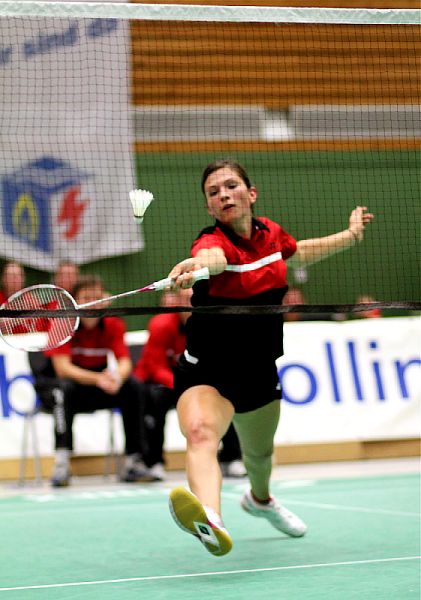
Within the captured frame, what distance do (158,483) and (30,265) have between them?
4.57m

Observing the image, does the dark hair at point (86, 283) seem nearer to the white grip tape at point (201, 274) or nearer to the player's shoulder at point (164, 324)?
the player's shoulder at point (164, 324)

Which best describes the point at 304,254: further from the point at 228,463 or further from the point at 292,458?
the point at 292,458

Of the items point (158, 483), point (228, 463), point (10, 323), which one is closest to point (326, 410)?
point (228, 463)

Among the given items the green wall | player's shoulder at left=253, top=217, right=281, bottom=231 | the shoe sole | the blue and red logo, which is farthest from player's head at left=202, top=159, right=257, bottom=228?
the blue and red logo

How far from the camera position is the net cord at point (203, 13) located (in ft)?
18.0

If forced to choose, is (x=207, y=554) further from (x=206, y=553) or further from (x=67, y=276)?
(x=67, y=276)

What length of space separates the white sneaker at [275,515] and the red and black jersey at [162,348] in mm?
3862

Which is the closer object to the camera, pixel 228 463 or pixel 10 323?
pixel 10 323

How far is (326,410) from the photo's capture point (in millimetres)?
10539

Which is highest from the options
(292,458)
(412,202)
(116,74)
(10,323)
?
(116,74)

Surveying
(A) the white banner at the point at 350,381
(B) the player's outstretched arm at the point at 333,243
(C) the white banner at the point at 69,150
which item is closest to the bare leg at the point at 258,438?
(B) the player's outstretched arm at the point at 333,243

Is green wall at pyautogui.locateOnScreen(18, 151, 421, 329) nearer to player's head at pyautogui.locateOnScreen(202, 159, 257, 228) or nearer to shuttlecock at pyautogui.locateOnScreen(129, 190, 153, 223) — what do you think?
player's head at pyautogui.locateOnScreen(202, 159, 257, 228)

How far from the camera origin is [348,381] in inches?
420

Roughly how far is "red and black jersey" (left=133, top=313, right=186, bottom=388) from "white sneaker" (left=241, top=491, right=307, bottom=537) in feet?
12.7
